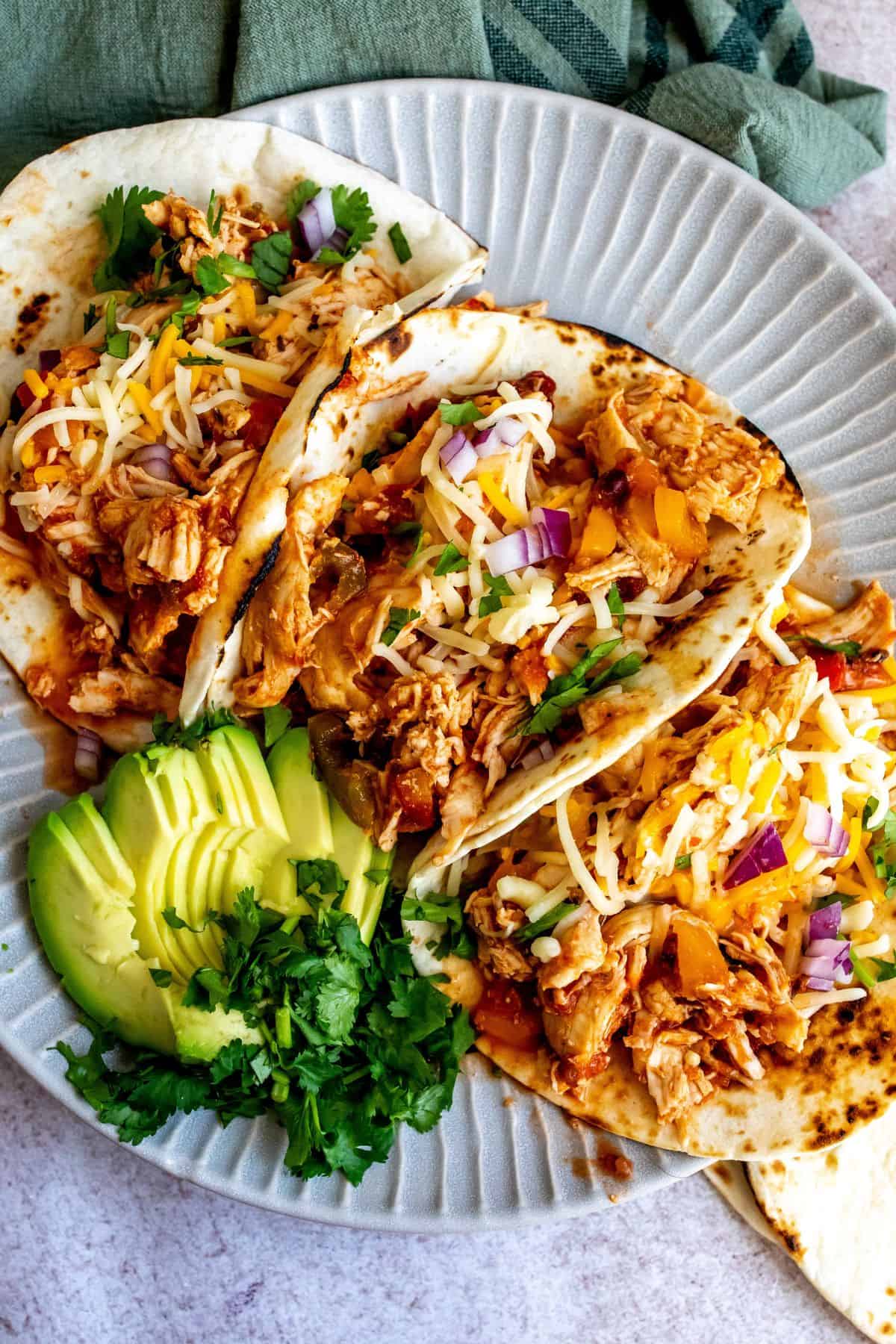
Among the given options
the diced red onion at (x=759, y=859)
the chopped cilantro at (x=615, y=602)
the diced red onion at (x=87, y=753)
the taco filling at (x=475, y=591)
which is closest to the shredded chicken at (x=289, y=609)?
the taco filling at (x=475, y=591)

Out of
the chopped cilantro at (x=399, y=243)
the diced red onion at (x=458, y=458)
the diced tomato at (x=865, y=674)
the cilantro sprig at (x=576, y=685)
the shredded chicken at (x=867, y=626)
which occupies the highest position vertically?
the chopped cilantro at (x=399, y=243)

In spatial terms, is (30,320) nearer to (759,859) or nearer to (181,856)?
(181,856)

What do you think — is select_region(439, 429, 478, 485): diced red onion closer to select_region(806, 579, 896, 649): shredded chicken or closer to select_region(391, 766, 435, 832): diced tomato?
select_region(391, 766, 435, 832): diced tomato

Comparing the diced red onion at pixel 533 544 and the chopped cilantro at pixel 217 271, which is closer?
the diced red onion at pixel 533 544

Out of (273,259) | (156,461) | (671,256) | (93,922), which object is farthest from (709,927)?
(273,259)

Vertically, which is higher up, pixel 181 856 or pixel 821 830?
pixel 181 856

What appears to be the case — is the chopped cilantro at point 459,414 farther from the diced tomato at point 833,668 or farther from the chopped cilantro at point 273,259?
the diced tomato at point 833,668

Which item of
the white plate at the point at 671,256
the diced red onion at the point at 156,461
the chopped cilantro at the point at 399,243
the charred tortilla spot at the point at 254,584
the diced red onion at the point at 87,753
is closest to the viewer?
the charred tortilla spot at the point at 254,584
